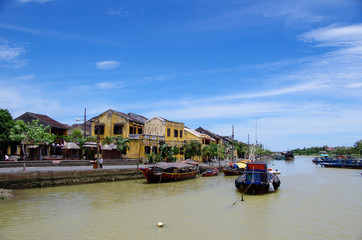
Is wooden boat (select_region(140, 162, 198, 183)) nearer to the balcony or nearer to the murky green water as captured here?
the murky green water

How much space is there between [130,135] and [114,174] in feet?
52.6

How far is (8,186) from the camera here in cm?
2305

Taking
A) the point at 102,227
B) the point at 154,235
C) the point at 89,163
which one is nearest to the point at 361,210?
the point at 154,235

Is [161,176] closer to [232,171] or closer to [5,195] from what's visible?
[232,171]

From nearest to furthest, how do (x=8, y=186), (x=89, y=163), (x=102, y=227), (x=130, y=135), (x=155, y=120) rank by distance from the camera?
(x=102, y=227)
(x=8, y=186)
(x=89, y=163)
(x=130, y=135)
(x=155, y=120)

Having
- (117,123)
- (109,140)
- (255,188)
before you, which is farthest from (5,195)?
(117,123)

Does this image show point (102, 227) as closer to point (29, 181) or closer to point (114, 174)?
point (29, 181)

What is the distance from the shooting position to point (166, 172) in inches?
1329

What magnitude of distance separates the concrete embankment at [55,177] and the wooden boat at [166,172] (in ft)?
10.2

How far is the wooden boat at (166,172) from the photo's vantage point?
103ft

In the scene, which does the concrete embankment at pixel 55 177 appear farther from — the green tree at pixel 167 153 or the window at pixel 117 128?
the window at pixel 117 128

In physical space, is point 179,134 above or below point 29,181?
above

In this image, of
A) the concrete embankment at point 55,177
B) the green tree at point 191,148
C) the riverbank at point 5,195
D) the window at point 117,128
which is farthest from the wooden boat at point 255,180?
the window at point 117,128

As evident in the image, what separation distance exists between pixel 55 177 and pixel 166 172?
1221 centimetres
